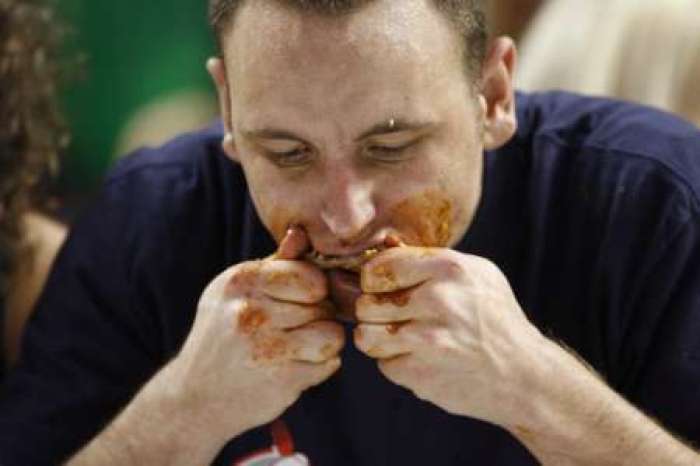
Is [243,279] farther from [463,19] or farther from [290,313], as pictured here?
[463,19]

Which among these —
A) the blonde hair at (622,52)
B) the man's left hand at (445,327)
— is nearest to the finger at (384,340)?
the man's left hand at (445,327)

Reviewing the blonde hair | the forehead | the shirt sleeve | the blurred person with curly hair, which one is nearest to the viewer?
the forehead

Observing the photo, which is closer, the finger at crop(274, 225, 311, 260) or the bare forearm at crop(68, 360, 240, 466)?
the finger at crop(274, 225, 311, 260)

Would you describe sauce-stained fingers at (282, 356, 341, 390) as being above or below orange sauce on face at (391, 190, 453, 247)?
below

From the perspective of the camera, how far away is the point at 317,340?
1.22 meters

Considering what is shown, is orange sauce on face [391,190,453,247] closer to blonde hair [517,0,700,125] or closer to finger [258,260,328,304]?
finger [258,260,328,304]

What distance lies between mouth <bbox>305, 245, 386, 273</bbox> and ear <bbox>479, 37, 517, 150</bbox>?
227 millimetres

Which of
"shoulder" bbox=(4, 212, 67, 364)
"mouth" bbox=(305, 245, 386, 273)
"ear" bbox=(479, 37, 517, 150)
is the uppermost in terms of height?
"ear" bbox=(479, 37, 517, 150)

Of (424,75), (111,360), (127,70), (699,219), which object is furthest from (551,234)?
(127,70)

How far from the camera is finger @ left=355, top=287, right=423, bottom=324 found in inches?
46.5

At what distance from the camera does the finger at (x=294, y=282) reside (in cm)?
121


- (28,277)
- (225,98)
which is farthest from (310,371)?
(28,277)

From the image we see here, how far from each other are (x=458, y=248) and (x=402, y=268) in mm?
249

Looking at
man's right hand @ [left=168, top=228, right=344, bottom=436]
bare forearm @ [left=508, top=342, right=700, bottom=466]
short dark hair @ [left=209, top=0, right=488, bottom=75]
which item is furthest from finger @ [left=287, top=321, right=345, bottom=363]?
short dark hair @ [left=209, top=0, right=488, bottom=75]
